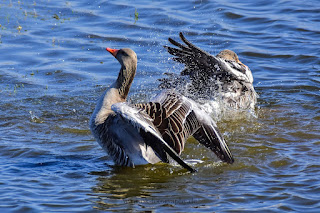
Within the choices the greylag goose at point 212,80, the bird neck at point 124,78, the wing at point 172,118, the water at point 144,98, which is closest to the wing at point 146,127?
the wing at point 172,118

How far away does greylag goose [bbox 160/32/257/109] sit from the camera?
870cm

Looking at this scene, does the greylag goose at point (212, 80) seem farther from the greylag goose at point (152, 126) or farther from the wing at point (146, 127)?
the wing at point (146, 127)

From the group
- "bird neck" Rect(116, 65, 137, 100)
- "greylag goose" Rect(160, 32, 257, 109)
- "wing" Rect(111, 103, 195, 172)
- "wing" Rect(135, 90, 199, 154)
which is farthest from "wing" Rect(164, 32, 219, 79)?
"wing" Rect(111, 103, 195, 172)

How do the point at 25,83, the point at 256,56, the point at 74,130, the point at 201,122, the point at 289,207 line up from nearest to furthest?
the point at 289,207, the point at 201,122, the point at 74,130, the point at 25,83, the point at 256,56

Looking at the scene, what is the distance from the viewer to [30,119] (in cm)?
865

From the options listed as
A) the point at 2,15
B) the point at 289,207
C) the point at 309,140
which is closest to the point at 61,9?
the point at 2,15

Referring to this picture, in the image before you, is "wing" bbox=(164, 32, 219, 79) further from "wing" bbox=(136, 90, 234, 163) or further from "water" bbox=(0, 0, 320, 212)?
"wing" bbox=(136, 90, 234, 163)

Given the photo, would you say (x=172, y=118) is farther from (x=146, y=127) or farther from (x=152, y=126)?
(x=146, y=127)

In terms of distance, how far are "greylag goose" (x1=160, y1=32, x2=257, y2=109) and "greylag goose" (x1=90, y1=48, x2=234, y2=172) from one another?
1.88 m

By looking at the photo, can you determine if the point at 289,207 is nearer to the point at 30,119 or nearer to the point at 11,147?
the point at 11,147

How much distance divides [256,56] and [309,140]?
5.02 m

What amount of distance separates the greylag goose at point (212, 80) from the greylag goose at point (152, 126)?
6.18ft

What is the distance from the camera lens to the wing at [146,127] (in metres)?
5.84

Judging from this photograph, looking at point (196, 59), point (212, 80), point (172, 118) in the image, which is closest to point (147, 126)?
point (172, 118)
